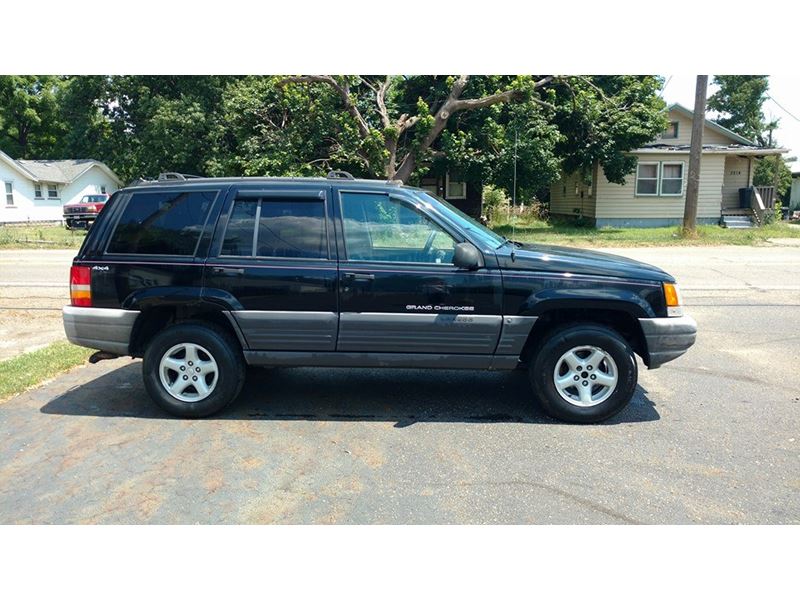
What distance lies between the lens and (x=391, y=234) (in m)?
4.68

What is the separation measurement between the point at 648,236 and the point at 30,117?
48156mm

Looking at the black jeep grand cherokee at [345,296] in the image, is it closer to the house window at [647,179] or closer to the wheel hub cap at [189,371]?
the wheel hub cap at [189,371]

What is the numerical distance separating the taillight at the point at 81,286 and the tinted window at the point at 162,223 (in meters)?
0.30

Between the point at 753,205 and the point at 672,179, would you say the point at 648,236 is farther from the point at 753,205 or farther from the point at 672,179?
the point at 753,205

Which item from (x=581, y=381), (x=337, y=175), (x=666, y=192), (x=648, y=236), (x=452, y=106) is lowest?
(x=648, y=236)

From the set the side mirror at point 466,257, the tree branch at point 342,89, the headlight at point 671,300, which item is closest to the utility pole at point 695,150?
the tree branch at point 342,89

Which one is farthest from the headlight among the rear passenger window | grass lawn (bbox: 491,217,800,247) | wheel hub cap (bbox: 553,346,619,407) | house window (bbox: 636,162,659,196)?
house window (bbox: 636,162,659,196)

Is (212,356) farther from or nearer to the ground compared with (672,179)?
nearer to the ground

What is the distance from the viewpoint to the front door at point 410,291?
4516 mm

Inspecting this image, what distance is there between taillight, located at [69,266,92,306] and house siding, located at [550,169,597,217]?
23.8 metres

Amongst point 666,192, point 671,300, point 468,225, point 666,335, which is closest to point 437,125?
point 666,192

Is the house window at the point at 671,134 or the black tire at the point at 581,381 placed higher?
the house window at the point at 671,134

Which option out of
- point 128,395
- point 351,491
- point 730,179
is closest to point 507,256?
point 351,491

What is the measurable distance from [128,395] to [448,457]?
10.2 feet
